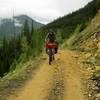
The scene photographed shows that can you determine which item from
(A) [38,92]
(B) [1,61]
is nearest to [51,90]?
(A) [38,92]

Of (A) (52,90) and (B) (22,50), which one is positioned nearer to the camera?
(A) (52,90)

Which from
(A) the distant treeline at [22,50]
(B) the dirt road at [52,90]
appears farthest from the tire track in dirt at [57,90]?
(A) the distant treeline at [22,50]

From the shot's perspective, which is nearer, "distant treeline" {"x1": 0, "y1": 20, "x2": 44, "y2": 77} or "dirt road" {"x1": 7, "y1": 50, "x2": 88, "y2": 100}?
"dirt road" {"x1": 7, "y1": 50, "x2": 88, "y2": 100}

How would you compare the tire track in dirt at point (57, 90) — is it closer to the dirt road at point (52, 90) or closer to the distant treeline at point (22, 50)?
the dirt road at point (52, 90)

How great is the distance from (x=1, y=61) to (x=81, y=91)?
262 feet

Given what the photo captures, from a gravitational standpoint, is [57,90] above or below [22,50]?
below

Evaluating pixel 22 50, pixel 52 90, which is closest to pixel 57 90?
pixel 52 90

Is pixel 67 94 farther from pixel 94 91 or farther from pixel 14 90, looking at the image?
pixel 14 90

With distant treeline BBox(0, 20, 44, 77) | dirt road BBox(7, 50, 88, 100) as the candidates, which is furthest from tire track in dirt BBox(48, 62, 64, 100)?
distant treeline BBox(0, 20, 44, 77)

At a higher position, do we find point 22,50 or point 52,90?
point 22,50

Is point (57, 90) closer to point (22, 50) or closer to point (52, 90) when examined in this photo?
point (52, 90)

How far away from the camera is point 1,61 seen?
8119cm

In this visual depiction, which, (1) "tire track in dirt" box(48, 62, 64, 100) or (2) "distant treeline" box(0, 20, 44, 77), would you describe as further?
(2) "distant treeline" box(0, 20, 44, 77)

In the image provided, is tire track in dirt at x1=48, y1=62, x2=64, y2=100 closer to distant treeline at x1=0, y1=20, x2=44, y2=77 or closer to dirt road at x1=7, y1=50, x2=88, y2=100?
dirt road at x1=7, y1=50, x2=88, y2=100
